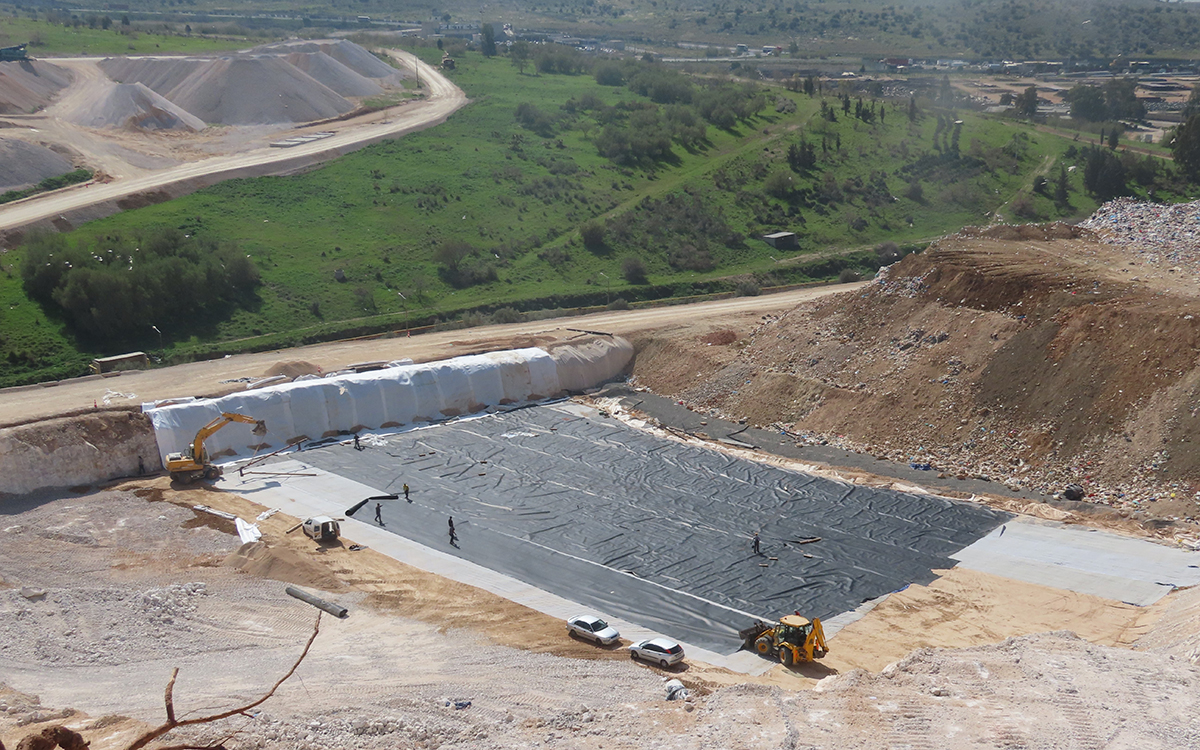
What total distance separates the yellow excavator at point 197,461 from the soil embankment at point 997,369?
18486mm

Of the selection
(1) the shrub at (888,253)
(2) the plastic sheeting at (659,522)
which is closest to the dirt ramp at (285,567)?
(2) the plastic sheeting at (659,522)

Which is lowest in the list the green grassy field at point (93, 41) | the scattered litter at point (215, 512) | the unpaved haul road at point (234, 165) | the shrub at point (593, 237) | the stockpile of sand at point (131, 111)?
the scattered litter at point (215, 512)

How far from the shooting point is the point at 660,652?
2341 cm

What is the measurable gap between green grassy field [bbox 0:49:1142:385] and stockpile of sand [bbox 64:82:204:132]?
1530 centimetres

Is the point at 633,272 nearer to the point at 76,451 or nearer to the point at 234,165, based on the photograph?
the point at 234,165

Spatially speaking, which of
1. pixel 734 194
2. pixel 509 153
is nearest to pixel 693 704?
pixel 734 194

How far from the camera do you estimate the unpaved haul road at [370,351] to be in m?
40.7

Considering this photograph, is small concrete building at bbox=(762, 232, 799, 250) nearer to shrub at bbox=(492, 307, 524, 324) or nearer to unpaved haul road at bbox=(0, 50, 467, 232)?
shrub at bbox=(492, 307, 524, 324)

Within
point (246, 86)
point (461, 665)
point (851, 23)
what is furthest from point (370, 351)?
point (851, 23)

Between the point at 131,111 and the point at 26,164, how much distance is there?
48.3 ft

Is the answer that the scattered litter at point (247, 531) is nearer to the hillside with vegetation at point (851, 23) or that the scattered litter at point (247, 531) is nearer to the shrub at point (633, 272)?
the shrub at point (633, 272)

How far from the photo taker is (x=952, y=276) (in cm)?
4266

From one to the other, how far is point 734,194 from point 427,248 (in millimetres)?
23509

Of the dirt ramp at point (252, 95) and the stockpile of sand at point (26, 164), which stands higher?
the dirt ramp at point (252, 95)
